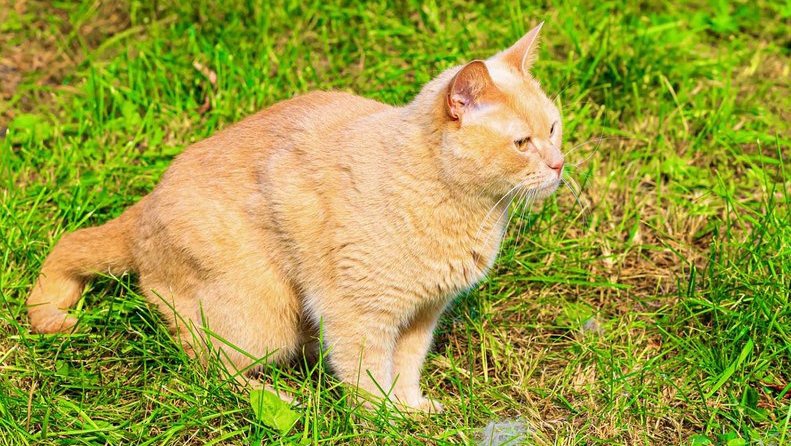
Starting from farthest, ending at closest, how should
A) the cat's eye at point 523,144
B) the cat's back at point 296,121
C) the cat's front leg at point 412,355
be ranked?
the cat's front leg at point 412,355, the cat's back at point 296,121, the cat's eye at point 523,144

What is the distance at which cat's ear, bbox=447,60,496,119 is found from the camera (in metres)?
2.45

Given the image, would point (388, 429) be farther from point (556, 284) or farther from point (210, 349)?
point (556, 284)

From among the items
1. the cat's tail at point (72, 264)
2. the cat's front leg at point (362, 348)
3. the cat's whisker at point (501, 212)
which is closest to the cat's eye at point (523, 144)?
the cat's whisker at point (501, 212)

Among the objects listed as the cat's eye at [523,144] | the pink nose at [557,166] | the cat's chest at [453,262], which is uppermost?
the cat's eye at [523,144]

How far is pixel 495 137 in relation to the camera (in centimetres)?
255

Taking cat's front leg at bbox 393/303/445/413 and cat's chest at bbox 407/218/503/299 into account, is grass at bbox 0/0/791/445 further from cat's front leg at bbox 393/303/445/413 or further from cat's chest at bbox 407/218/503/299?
cat's chest at bbox 407/218/503/299

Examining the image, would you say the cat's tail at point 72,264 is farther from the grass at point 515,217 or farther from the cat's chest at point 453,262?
the cat's chest at point 453,262

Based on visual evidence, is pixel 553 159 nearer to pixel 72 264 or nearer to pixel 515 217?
pixel 515 217

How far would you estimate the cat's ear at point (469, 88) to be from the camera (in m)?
2.45

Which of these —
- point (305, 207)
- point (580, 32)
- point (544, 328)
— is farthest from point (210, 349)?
point (580, 32)

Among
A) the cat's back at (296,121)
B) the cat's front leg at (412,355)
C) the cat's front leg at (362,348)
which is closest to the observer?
the cat's front leg at (362,348)

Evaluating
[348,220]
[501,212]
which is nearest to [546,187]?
[501,212]

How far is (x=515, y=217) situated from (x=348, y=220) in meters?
1.05

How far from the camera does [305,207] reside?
271 cm
